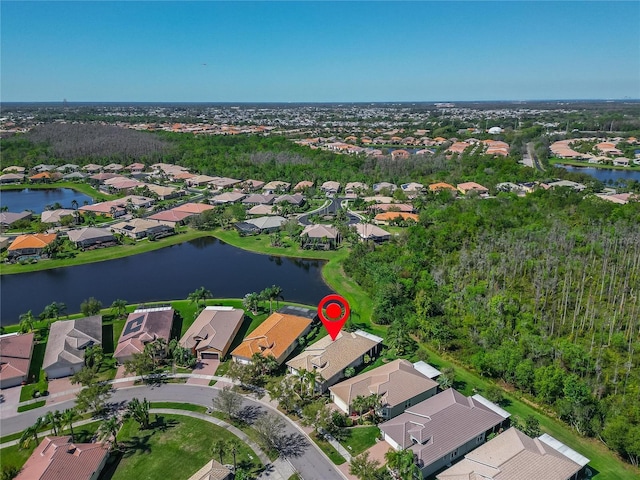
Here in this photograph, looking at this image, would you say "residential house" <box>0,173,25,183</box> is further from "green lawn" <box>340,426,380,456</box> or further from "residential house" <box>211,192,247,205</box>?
"green lawn" <box>340,426,380,456</box>

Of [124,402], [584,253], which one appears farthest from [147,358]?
[584,253]

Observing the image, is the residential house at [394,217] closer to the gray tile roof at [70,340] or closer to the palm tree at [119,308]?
the palm tree at [119,308]

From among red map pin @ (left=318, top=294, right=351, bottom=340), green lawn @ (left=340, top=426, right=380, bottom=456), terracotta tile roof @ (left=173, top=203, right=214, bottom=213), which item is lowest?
green lawn @ (left=340, top=426, right=380, bottom=456)

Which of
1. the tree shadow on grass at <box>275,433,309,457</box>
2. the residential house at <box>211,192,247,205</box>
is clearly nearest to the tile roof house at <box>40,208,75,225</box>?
the residential house at <box>211,192,247,205</box>

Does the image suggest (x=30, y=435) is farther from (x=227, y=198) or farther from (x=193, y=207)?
(x=227, y=198)

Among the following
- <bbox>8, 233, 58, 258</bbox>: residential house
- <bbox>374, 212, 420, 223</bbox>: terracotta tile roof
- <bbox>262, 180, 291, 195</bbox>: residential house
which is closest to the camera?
<bbox>8, 233, 58, 258</bbox>: residential house

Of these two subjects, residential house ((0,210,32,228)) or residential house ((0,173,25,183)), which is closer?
residential house ((0,210,32,228))

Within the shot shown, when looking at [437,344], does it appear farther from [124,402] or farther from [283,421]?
[124,402]
